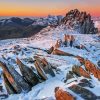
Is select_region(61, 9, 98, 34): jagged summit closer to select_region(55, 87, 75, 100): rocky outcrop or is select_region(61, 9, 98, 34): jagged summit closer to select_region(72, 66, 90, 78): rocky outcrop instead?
select_region(72, 66, 90, 78): rocky outcrop

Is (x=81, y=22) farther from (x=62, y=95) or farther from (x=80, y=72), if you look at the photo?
(x=62, y=95)

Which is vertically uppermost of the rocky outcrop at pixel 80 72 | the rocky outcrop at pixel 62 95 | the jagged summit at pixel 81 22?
the rocky outcrop at pixel 62 95

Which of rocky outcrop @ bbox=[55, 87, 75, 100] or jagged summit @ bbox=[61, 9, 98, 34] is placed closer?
rocky outcrop @ bbox=[55, 87, 75, 100]

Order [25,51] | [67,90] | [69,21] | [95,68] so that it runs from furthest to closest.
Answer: [69,21] → [25,51] → [95,68] → [67,90]

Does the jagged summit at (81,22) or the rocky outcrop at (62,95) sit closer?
the rocky outcrop at (62,95)

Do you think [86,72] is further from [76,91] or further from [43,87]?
[76,91]

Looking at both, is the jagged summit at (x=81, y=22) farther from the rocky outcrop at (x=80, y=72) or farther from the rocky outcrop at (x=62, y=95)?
the rocky outcrop at (x=62, y=95)

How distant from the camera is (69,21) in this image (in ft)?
532

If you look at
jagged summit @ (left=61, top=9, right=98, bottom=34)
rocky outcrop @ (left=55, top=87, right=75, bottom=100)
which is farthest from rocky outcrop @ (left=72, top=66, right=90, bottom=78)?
jagged summit @ (left=61, top=9, right=98, bottom=34)

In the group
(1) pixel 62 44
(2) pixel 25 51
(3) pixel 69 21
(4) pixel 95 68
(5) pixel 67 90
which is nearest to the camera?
(5) pixel 67 90

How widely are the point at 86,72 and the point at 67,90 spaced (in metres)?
9.76

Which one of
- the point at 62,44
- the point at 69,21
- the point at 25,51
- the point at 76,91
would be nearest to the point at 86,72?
the point at 76,91

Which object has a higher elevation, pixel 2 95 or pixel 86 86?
pixel 86 86

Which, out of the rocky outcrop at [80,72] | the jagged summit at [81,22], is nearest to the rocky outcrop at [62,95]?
the rocky outcrop at [80,72]
